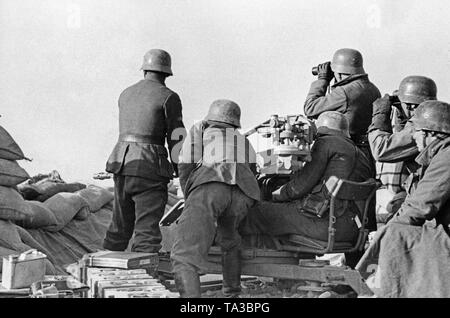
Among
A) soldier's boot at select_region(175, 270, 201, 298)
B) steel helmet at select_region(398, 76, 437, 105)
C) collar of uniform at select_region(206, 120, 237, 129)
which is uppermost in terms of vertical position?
steel helmet at select_region(398, 76, 437, 105)

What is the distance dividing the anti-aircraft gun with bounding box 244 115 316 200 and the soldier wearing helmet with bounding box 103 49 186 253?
0.85 meters

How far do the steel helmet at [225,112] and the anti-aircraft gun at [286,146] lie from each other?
0.34m

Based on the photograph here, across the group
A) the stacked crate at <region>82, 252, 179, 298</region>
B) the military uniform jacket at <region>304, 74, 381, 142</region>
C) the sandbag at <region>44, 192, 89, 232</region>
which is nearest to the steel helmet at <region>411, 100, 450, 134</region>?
the military uniform jacket at <region>304, 74, 381, 142</region>

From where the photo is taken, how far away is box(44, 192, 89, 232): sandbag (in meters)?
8.56

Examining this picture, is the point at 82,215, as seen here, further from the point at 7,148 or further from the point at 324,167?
the point at 324,167

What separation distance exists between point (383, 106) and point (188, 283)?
229 cm

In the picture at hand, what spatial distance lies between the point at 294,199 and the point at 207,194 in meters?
0.82

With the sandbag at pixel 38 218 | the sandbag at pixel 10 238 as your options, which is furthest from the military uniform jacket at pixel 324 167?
the sandbag at pixel 38 218

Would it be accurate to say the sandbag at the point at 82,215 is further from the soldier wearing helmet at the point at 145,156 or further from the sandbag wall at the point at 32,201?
the soldier wearing helmet at the point at 145,156

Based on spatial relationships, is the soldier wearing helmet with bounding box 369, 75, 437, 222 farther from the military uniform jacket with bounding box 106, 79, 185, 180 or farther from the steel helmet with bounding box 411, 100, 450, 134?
the military uniform jacket with bounding box 106, 79, 185, 180

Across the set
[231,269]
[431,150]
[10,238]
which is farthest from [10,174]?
[431,150]

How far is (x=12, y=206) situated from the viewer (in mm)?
7406
